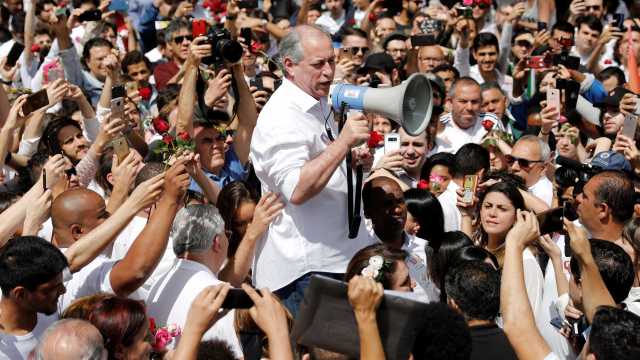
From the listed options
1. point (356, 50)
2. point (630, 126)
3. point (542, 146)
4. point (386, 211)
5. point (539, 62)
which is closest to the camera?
point (386, 211)

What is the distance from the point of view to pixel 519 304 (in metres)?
4.47

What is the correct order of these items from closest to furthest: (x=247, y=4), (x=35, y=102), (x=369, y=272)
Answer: (x=369, y=272)
(x=35, y=102)
(x=247, y=4)

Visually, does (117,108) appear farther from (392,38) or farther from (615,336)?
(392,38)

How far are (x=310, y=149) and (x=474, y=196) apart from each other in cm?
219

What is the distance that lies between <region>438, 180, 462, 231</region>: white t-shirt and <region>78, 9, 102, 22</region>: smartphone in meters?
4.95

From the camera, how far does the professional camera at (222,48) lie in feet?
23.3

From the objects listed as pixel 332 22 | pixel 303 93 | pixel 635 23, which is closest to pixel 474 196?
pixel 303 93

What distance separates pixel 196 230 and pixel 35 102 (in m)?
2.78

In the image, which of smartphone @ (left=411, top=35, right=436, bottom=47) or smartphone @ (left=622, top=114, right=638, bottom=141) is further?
smartphone @ (left=411, top=35, right=436, bottom=47)

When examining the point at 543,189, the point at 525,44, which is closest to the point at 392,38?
the point at 525,44

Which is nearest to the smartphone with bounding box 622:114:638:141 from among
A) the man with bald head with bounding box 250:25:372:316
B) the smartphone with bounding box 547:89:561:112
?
the smartphone with bounding box 547:89:561:112

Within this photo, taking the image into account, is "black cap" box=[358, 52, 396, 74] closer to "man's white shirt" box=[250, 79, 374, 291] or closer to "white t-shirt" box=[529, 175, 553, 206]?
"white t-shirt" box=[529, 175, 553, 206]

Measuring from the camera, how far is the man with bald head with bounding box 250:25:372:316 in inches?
205

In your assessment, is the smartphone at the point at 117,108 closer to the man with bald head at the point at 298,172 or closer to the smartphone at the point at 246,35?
the man with bald head at the point at 298,172
